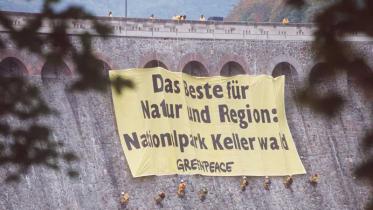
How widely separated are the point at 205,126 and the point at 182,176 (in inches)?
108

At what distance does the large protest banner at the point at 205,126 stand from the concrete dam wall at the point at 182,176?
42cm

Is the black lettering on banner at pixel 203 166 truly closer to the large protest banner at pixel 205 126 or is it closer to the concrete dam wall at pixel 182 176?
the large protest banner at pixel 205 126

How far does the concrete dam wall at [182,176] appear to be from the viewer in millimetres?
39812

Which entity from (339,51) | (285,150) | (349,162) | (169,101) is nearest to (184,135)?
(169,101)

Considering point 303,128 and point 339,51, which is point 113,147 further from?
point 339,51

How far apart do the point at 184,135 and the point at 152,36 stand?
410 cm

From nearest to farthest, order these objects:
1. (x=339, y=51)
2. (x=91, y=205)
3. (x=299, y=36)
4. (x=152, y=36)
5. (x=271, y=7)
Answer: (x=339, y=51) → (x=91, y=205) → (x=152, y=36) → (x=299, y=36) → (x=271, y=7)

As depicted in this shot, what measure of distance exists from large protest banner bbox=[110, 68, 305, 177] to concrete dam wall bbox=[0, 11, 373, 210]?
1.38 feet

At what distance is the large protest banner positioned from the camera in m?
43.0

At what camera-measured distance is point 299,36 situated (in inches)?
1929

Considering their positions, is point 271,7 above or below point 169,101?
above

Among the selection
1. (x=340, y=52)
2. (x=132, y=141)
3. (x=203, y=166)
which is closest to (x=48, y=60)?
(x=340, y=52)

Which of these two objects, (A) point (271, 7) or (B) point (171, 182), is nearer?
(B) point (171, 182)

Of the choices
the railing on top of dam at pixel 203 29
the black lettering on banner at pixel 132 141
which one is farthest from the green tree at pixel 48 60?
the railing on top of dam at pixel 203 29
